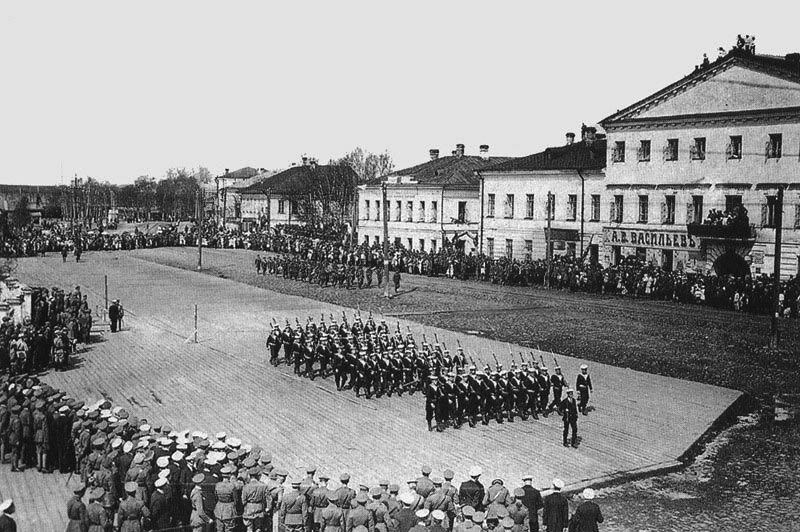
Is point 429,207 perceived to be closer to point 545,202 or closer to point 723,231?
point 545,202

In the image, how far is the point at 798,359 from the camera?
75.1ft

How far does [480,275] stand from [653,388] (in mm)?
25723

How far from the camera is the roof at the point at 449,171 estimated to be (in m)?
57.1

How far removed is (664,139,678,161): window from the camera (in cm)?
4109

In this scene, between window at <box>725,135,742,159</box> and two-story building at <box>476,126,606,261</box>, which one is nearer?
window at <box>725,135,742,159</box>

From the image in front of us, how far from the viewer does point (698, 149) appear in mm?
39938

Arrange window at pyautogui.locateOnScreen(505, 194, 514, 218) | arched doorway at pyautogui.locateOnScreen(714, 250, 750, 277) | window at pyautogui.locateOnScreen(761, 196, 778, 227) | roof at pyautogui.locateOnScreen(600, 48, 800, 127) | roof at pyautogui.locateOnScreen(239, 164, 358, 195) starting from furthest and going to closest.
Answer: roof at pyautogui.locateOnScreen(239, 164, 358, 195)
window at pyautogui.locateOnScreen(505, 194, 514, 218)
arched doorway at pyautogui.locateOnScreen(714, 250, 750, 277)
window at pyautogui.locateOnScreen(761, 196, 778, 227)
roof at pyautogui.locateOnScreen(600, 48, 800, 127)

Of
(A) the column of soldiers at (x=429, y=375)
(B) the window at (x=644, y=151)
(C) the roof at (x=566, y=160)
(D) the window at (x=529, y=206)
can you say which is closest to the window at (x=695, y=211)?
(B) the window at (x=644, y=151)

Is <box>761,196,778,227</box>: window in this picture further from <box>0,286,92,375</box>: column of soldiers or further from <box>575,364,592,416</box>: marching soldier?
<box>0,286,92,375</box>: column of soldiers

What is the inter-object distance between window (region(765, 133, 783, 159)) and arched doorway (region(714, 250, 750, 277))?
16.4 ft

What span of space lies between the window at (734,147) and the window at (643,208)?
5395mm

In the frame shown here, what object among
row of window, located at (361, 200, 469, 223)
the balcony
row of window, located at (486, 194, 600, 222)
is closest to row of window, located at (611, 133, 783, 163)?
row of window, located at (486, 194, 600, 222)

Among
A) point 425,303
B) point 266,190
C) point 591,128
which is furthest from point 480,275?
point 266,190

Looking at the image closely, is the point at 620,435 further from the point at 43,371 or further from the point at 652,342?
the point at 43,371
